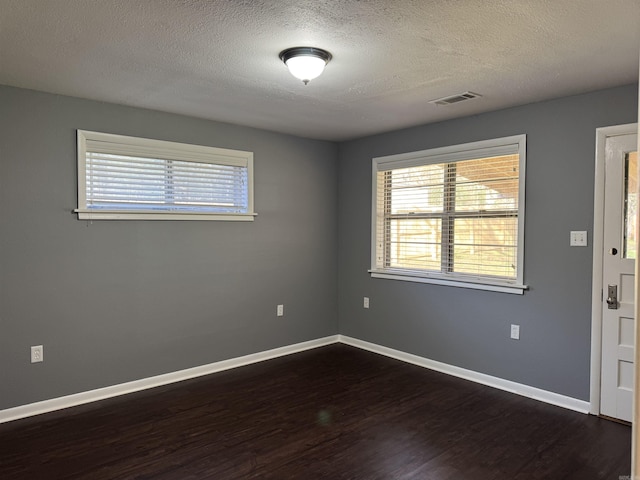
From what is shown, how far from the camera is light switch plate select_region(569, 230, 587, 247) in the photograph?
3.19 m

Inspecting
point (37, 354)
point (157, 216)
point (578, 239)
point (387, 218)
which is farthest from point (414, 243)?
point (37, 354)

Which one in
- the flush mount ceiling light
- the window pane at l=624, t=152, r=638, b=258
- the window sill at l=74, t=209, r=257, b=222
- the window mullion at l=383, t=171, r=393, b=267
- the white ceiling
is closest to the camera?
the white ceiling

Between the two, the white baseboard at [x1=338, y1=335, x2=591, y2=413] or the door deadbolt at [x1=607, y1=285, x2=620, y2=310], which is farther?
the white baseboard at [x1=338, y1=335, x2=591, y2=413]

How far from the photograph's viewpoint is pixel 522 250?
3.53 metres

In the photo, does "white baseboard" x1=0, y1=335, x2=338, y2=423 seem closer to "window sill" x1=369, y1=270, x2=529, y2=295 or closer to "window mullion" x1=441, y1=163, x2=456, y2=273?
"window sill" x1=369, y1=270, x2=529, y2=295

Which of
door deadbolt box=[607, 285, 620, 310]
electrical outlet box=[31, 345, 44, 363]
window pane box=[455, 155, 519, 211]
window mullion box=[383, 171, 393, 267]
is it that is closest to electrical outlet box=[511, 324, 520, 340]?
door deadbolt box=[607, 285, 620, 310]

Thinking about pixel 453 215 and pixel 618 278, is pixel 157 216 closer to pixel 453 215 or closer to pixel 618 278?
pixel 453 215

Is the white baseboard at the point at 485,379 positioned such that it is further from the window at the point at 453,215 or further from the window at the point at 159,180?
the window at the point at 159,180

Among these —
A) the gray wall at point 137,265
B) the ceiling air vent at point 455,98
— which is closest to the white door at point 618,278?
the ceiling air vent at point 455,98

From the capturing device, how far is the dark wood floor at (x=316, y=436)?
2.45m

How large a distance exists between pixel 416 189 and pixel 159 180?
7.99 ft

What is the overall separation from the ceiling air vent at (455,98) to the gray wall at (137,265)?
68.9 inches

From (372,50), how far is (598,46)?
120 centimetres

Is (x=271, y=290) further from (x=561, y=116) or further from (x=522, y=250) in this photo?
(x=561, y=116)
